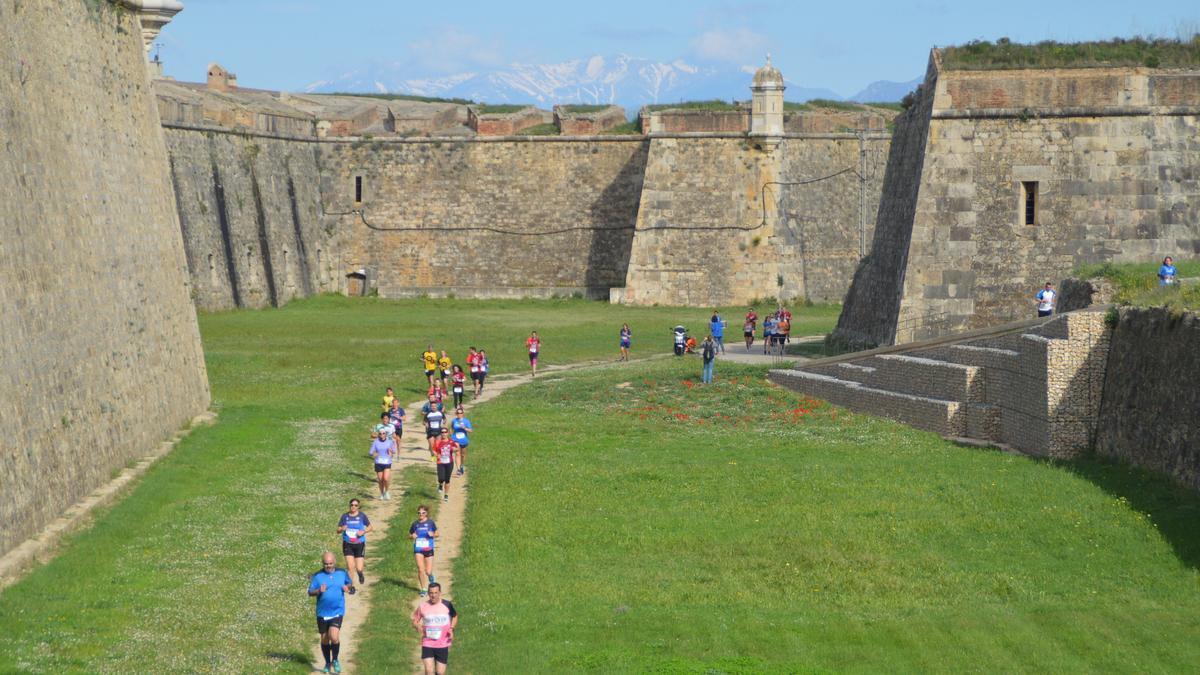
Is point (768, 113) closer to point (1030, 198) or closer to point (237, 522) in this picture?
point (1030, 198)

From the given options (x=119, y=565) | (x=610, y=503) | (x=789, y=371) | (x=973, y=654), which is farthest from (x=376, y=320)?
(x=973, y=654)

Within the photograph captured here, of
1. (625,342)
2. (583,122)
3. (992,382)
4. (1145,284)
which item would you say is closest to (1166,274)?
(1145,284)

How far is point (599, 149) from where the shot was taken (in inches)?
2820

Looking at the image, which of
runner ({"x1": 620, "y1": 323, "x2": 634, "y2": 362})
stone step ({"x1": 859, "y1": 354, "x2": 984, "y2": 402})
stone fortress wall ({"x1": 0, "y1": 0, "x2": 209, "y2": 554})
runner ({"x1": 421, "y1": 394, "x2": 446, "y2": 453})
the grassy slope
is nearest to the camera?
the grassy slope

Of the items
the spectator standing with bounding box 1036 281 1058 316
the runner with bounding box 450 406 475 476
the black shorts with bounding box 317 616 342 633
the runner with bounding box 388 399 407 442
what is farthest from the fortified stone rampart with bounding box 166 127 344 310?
the black shorts with bounding box 317 616 342 633

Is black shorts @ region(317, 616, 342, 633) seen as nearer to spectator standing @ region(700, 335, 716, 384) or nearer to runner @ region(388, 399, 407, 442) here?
runner @ region(388, 399, 407, 442)

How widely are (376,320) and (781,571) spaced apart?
39642mm

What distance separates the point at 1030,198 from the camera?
135ft

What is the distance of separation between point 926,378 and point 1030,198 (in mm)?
6944

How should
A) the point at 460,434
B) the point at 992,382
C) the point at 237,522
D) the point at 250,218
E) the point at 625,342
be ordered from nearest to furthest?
the point at 237,522, the point at 460,434, the point at 992,382, the point at 625,342, the point at 250,218

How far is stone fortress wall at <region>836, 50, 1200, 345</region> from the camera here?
133 ft

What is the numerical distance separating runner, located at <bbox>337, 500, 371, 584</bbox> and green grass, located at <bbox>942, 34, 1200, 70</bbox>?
23.7 meters

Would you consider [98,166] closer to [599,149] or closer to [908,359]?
[908,359]

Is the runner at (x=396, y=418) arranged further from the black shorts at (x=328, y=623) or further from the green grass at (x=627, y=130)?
the green grass at (x=627, y=130)
